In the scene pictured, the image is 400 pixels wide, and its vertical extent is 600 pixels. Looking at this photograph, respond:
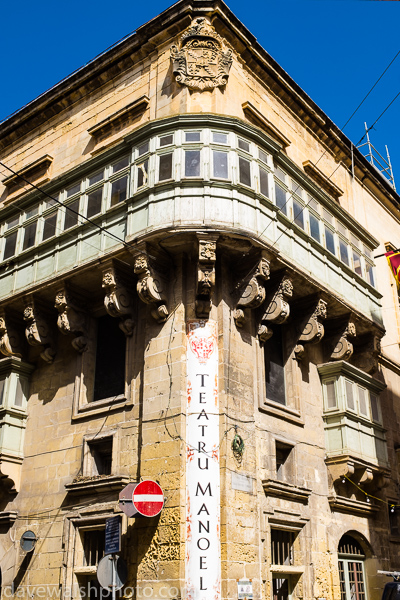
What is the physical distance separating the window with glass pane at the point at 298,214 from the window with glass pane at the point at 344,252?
7.39 feet

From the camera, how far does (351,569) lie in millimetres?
16812

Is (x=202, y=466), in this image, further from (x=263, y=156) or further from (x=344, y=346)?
(x=263, y=156)

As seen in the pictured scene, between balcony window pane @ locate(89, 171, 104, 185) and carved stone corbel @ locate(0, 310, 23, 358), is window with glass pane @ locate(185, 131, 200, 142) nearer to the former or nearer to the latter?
balcony window pane @ locate(89, 171, 104, 185)

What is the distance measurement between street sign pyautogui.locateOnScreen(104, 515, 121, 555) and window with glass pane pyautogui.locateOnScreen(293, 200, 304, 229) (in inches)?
346

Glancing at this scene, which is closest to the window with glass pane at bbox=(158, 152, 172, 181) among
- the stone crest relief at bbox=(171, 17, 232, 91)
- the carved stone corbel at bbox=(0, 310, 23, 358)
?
the stone crest relief at bbox=(171, 17, 232, 91)

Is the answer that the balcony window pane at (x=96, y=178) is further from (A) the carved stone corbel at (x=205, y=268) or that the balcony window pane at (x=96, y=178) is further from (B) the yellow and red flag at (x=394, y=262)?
(B) the yellow and red flag at (x=394, y=262)

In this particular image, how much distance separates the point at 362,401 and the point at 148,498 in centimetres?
816

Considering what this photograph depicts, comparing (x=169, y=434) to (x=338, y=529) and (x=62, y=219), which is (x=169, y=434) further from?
(x=62, y=219)

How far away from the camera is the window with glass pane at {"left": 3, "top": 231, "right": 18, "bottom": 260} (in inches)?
733

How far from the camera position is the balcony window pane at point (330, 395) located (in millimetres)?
17575

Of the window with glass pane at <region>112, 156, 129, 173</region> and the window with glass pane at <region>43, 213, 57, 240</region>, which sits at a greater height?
the window with glass pane at <region>112, 156, 129, 173</region>

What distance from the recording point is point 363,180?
2559 centimetres

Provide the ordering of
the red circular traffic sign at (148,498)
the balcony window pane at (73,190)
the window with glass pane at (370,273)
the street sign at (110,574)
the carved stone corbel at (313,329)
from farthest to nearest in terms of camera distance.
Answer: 1. the window with glass pane at (370,273)
2. the balcony window pane at (73,190)
3. the carved stone corbel at (313,329)
4. the red circular traffic sign at (148,498)
5. the street sign at (110,574)

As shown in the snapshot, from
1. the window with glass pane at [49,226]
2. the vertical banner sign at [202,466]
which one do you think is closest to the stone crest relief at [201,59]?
the window with glass pane at [49,226]
